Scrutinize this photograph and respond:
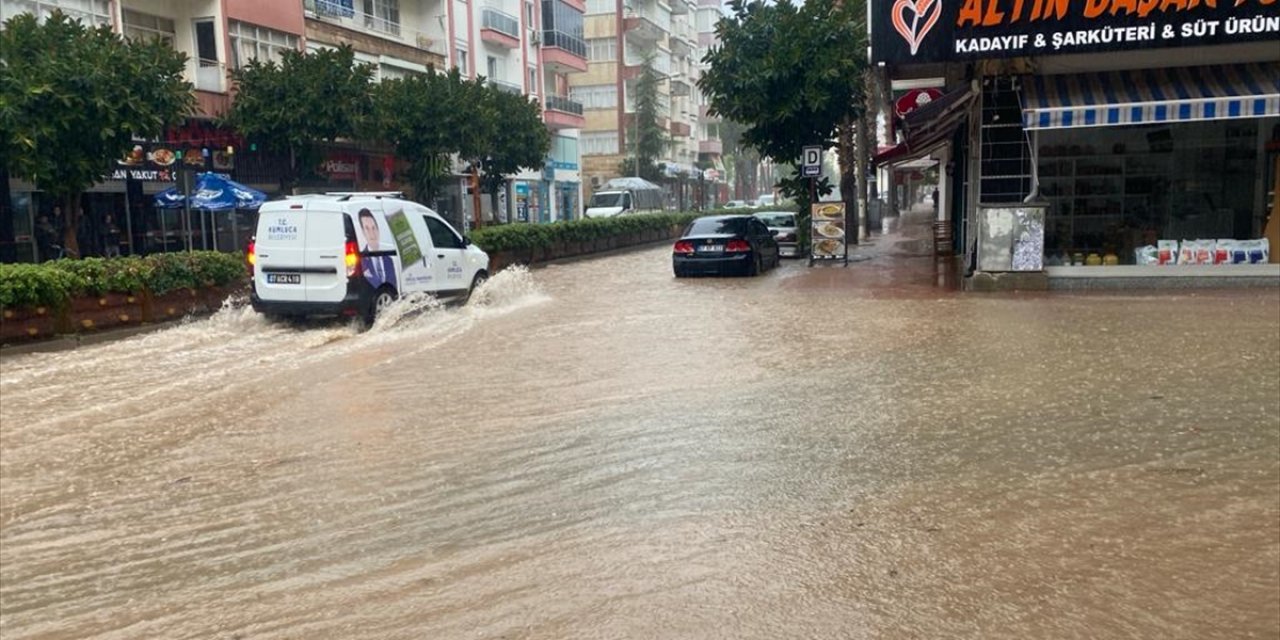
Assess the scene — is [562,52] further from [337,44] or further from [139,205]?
[139,205]

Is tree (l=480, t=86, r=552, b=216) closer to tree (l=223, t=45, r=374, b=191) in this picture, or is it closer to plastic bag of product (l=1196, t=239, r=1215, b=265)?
tree (l=223, t=45, r=374, b=191)

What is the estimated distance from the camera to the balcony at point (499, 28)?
4259 cm

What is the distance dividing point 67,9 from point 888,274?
19.3 metres

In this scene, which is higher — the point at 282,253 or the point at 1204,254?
the point at 282,253

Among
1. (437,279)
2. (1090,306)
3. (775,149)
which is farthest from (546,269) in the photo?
(1090,306)

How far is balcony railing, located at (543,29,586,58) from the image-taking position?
48781 mm

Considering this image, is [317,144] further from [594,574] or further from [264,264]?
[594,574]

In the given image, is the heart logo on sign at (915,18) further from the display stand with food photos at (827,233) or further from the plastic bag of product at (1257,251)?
the display stand with food photos at (827,233)

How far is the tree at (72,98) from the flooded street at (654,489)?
8.00 metres

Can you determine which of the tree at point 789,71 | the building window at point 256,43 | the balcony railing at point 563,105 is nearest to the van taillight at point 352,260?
the tree at point 789,71

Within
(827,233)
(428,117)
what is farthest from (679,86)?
(827,233)

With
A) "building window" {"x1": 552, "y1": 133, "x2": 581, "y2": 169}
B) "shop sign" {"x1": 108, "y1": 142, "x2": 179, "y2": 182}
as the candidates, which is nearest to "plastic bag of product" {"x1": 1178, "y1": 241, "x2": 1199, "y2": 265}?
"shop sign" {"x1": 108, "y1": 142, "x2": 179, "y2": 182}

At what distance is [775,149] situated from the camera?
83.7 feet

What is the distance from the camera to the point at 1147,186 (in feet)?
60.0
